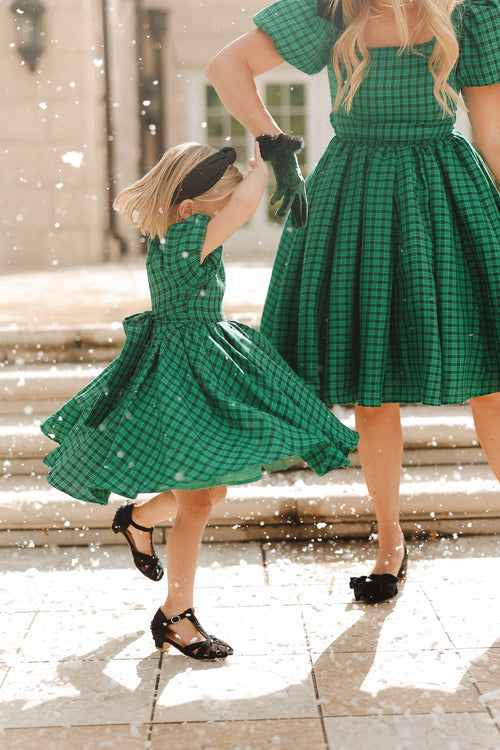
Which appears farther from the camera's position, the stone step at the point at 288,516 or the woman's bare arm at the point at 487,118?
the stone step at the point at 288,516

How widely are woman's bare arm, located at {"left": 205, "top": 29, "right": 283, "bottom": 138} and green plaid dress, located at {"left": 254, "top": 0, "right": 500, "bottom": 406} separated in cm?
5

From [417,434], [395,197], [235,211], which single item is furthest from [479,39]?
[417,434]

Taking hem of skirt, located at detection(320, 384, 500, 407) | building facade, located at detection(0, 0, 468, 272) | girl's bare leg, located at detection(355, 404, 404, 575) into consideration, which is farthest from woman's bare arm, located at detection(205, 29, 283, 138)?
building facade, located at detection(0, 0, 468, 272)

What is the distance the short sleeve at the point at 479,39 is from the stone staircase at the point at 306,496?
1.41 metres

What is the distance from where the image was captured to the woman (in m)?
2.08

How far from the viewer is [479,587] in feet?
8.02

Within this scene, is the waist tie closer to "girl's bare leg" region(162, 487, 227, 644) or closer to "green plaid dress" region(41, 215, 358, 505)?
"green plaid dress" region(41, 215, 358, 505)

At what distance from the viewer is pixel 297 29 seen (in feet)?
6.96

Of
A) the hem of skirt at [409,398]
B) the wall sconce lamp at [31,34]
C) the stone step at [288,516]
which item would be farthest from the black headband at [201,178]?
the wall sconce lamp at [31,34]

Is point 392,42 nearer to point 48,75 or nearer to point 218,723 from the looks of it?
point 218,723

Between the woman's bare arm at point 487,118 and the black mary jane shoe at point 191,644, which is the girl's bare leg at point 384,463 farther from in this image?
the woman's bare arm at point 487,118

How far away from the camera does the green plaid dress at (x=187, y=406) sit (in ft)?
6.09

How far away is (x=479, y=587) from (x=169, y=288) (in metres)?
1.22

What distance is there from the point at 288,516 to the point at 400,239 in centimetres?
115
